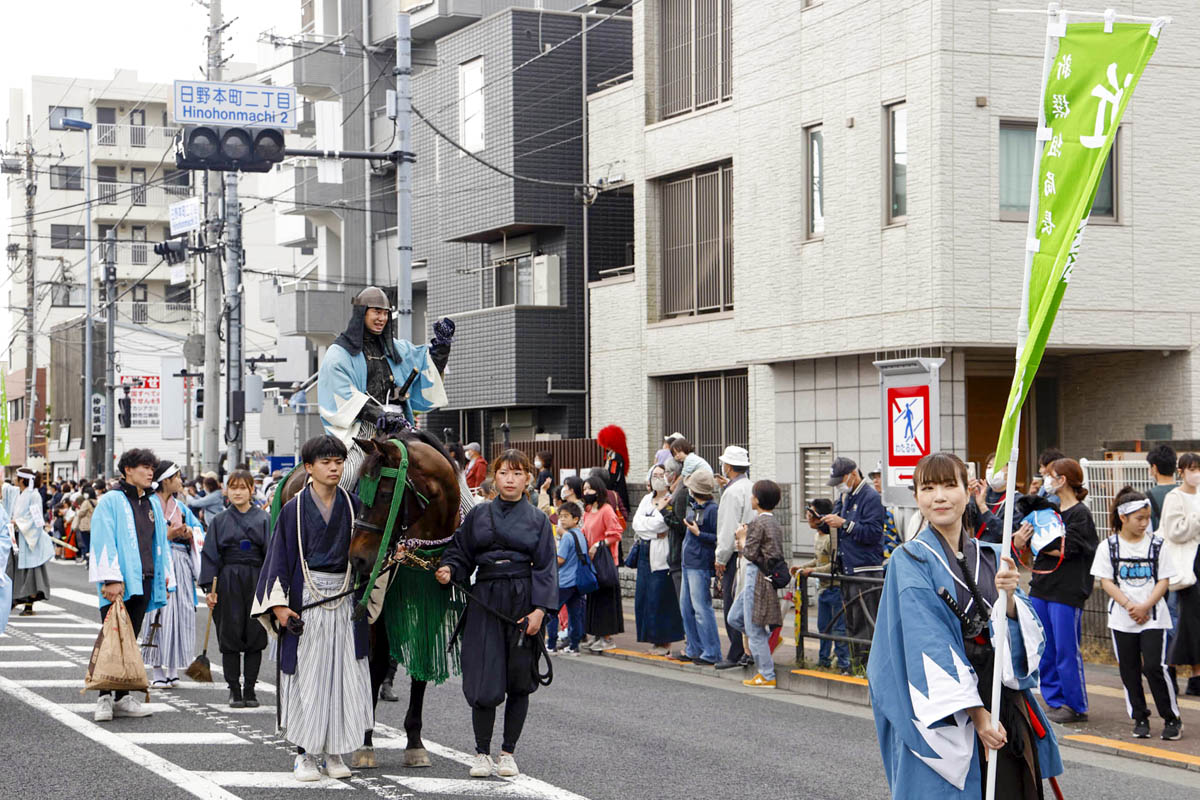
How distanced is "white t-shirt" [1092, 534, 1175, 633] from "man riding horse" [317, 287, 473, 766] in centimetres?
478

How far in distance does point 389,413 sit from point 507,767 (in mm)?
2451

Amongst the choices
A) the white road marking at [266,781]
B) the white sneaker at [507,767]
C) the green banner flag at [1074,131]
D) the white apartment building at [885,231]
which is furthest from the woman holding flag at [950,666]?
the white apartment building at [885,231]

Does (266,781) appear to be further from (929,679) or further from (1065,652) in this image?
(1065,652)

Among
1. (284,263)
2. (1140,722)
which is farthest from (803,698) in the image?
(284,263)

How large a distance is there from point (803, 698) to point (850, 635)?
2.50 ft

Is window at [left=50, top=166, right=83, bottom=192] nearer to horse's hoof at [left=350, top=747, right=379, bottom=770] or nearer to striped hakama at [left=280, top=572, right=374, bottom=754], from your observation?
horse's hoof at [left=350, top=747, right=379, bottom=770]

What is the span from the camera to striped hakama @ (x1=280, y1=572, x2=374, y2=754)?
8750 mm

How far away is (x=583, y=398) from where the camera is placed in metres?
29.5

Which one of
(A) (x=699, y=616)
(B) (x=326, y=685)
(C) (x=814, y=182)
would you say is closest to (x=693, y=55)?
(C) (x=814, y=182)

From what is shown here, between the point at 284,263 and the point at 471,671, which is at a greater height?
the point at 284,263

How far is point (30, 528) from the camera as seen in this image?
18484 mm

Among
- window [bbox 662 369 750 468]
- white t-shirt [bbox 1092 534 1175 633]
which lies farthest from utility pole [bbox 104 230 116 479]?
white t-shirt [bbox 1092 534 1175 633]

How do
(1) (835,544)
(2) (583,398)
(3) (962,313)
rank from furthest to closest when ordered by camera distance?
(2) (583,398), (3) (962,313), (1) (835,544)

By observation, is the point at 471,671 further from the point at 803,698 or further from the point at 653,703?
the point at 803,698
